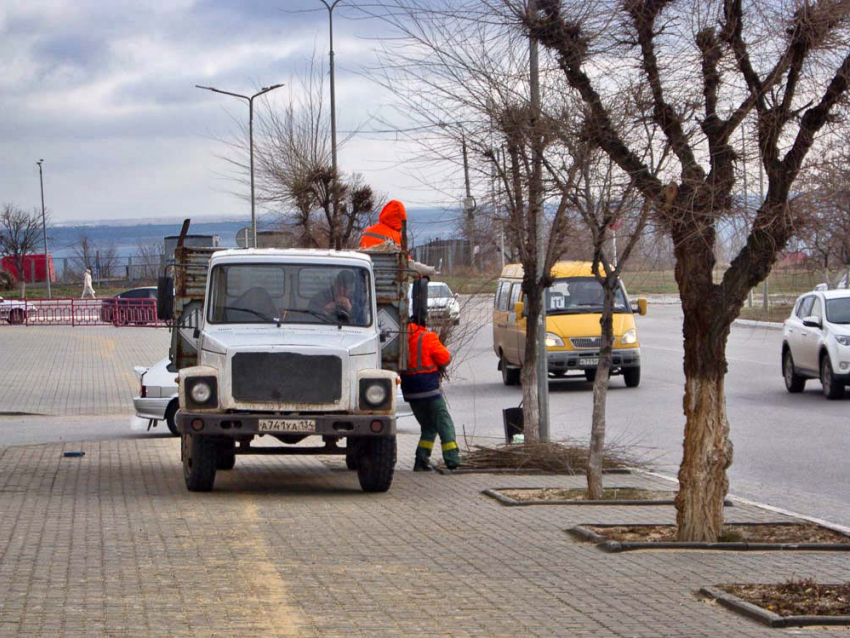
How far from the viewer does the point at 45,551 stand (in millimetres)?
8352

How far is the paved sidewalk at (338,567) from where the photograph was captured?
6.53 m

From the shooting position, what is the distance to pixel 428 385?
13305 mm

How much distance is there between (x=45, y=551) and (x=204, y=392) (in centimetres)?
296

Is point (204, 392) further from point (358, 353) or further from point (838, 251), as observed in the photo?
point (838, 251)

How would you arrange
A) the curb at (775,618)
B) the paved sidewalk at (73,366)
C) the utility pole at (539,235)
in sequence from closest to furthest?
1. the curb at (775,618)
2. the utility pole at (539,235)
3. the paved sidewalk at (73,366)

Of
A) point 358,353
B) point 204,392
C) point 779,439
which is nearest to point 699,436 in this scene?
point 358,353

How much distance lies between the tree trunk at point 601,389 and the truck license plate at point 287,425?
236 centimetres

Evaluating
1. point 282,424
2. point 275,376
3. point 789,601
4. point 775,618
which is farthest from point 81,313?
point 775,618

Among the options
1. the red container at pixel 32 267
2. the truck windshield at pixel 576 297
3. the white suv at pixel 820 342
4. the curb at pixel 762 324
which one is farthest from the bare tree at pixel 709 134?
the red container at pixel 32 267

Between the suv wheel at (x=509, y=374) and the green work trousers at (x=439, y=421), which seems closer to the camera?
the green work trousers at (x=439, y=421)

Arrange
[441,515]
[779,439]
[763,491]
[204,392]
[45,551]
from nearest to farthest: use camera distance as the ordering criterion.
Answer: [45,551]
[441,515]
[204,392]
[763,491]
[779,439]

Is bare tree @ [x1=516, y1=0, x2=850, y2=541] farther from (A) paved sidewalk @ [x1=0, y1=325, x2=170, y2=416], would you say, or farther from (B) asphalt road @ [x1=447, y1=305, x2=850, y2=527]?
(A) paved sidewalk @ [x1=0, y1=325, x2=170, y2=416]

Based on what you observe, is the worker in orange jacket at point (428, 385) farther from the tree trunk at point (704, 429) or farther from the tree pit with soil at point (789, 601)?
the tree pit with soil at point (789, 601)

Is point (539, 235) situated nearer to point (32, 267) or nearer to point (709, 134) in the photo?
point (709, 134)
